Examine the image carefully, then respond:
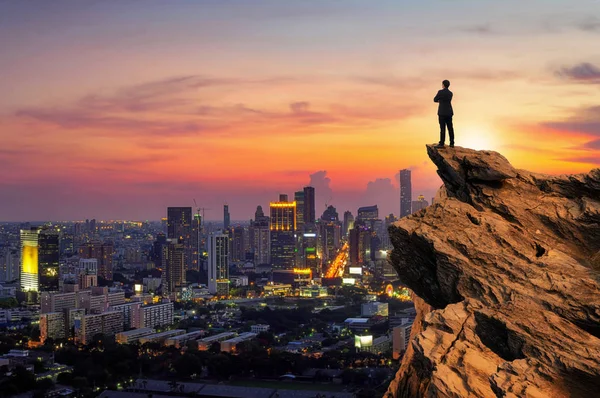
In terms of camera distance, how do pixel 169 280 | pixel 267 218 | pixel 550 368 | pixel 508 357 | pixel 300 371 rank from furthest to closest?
pixel 267 218 < pixel 169 280 < pixel 300 371 < pixel 508 357 < pixel 550 368

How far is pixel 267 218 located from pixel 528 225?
108 metres

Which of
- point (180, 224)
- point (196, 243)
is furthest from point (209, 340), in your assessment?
point (180, 224)

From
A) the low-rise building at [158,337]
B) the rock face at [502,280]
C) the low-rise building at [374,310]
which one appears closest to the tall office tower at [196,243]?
the low-rise building at [374,310]

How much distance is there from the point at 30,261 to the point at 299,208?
43.1 meters

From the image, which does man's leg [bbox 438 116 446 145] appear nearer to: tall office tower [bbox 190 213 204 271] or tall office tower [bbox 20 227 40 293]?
tall office tower [bbox 20 227 40 293]

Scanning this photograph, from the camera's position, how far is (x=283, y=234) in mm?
96188

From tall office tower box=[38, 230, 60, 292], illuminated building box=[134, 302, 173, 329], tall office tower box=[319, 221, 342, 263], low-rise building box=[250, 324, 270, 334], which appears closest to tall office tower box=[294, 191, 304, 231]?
tall office tower box=[319, 221, 342, 263]

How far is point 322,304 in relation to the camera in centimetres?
6147

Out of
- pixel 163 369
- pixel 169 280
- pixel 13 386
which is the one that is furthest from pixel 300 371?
pixel 169 280

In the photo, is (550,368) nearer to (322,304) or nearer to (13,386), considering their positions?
(13,386)

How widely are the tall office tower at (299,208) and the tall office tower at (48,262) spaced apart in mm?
37100

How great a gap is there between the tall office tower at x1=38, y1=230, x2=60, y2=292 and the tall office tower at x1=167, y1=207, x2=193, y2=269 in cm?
3002

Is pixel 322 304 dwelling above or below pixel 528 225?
below

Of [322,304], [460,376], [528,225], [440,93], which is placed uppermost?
[440,93]
